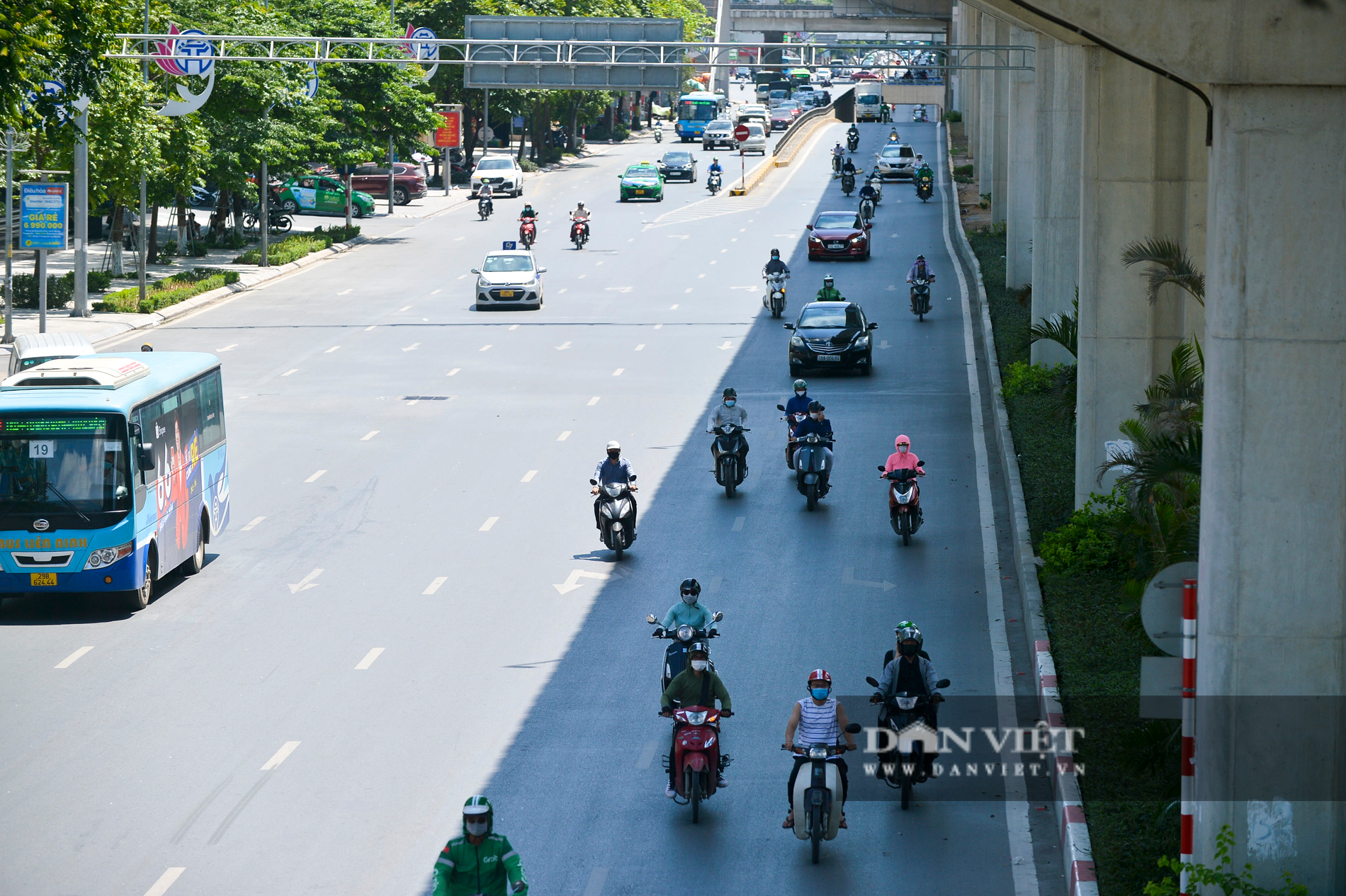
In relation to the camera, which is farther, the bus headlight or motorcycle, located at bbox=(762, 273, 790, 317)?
motorcycle, located at bbox=(762, 273, 790, 317)

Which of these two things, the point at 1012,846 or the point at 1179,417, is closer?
the point at 1012,846

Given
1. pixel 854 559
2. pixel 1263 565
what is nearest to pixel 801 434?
pixel 854 559

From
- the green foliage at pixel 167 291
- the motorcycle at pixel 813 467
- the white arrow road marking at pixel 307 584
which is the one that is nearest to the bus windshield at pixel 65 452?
the white arrow road marking at pixel 307 584

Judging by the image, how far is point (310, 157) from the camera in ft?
177

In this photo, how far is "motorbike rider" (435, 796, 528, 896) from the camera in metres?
9.28

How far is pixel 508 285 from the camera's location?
42.2 metres

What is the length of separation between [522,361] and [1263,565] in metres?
26.2

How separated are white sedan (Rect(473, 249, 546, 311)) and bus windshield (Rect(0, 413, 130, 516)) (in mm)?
24664

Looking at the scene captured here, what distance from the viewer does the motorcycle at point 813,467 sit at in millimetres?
22172

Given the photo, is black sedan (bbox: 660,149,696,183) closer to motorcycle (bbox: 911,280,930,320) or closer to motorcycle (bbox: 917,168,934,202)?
motorcycle (bbox: 917,168,934,202)

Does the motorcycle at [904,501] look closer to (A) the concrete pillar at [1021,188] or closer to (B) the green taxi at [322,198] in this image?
(A) the concrete pillar at [1021,188]

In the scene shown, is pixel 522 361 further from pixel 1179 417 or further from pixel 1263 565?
pixel 1263 565

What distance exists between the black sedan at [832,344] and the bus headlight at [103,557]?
702 inches

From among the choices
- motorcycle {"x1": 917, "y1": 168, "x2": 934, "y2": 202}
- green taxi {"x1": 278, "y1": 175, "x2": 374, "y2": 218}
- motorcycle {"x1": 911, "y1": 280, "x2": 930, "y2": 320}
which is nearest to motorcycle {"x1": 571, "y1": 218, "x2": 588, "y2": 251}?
green taxi {"x1": 278, "y1": 175, "x2": 374, "y2": 218}
